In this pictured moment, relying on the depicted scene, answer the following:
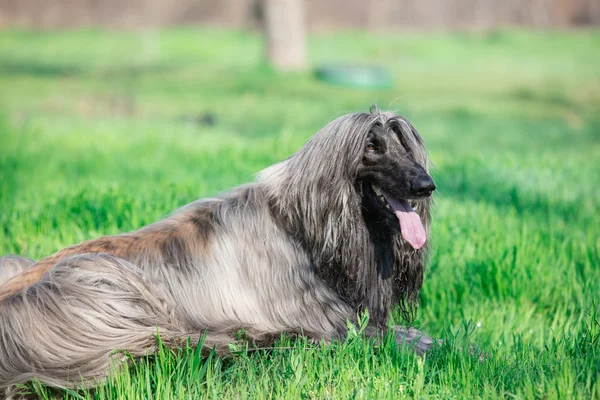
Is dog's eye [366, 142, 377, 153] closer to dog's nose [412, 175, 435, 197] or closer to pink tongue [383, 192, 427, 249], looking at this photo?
pink tongue [383, 192, 427, 249]

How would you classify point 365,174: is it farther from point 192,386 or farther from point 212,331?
point 192,386

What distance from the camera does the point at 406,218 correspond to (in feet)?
14.6

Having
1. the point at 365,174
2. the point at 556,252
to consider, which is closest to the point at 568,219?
the point at 556,252

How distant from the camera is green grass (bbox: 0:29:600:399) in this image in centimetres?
390

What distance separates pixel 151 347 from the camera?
4031 millimetres

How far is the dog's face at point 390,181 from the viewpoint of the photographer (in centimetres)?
437

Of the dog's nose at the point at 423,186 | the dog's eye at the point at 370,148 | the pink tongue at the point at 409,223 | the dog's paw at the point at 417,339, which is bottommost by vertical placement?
the dog's paw at the point at 417,339

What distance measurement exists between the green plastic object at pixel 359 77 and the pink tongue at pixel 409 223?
14098 mm

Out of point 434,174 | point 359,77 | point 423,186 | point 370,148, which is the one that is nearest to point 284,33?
point 359,77

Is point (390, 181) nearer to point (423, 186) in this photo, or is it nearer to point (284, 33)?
point (423, 186)

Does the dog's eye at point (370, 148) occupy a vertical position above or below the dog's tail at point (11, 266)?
above

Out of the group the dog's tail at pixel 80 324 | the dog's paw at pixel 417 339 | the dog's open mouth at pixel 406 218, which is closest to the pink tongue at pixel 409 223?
the dog's open mouth at pixel 406 218

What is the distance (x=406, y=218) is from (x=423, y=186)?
28cm

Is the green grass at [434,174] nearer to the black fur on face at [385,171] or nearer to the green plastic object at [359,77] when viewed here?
the green plastic object at [359,77]
